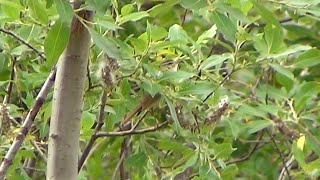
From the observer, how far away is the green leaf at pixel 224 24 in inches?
52.5

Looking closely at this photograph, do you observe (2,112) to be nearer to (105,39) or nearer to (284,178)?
(105,39)

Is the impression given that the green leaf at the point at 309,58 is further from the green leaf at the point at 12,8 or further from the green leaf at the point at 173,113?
the green leaf at the point at 12,8

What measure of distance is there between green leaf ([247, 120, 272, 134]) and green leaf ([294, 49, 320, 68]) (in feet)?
1.06

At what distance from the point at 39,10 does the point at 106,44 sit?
0.19 m

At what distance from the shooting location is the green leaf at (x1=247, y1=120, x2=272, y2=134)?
2.21 meters

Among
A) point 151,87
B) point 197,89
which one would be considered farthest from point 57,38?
point 197,89

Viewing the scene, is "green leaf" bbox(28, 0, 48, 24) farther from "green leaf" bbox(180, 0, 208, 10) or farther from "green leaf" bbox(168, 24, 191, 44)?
"green leaf" bbox(168, 24, 191, 44)

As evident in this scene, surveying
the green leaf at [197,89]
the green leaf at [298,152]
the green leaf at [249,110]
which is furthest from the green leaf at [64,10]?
the green leaf at [298,152]

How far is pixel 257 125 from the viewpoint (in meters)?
2.25

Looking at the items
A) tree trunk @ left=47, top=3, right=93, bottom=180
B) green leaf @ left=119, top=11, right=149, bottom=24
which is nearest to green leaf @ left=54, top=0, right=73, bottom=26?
tree trunk @ left=47, top=3, right=93, bottom=180

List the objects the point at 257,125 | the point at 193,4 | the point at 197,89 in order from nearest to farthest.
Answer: the point at 193,4
the point at 197,89
the point at 257,125

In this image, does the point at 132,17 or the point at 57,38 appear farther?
the point at 132,17

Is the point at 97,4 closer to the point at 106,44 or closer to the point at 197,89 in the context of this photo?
the point at 106,44

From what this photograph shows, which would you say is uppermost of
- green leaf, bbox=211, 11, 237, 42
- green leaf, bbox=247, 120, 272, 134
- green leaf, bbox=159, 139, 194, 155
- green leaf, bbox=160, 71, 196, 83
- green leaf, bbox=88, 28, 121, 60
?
green leaf, bbox=88, 28, 121, 60
